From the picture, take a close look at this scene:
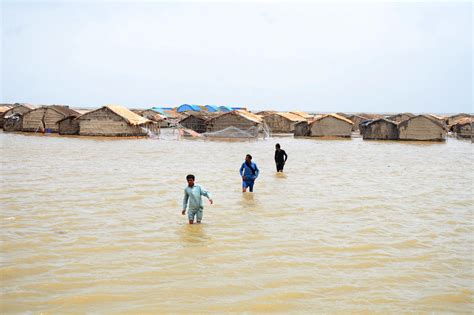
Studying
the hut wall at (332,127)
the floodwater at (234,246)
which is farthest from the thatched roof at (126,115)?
the floodwater at (234,246)

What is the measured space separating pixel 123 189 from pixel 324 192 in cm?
475

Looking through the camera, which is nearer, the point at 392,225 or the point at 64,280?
the point at 64,280

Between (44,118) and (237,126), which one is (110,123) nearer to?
(44,118)

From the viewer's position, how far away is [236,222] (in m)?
8.04

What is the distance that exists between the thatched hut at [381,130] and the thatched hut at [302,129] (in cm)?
415

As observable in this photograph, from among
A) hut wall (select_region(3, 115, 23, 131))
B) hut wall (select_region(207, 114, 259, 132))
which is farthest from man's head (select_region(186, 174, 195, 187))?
hut wall (select_region(3, 115, 23, 131))

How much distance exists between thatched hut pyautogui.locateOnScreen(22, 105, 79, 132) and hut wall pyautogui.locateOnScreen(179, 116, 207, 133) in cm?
772

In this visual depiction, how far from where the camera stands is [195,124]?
114 ft

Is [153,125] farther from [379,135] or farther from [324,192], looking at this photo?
[324,192]

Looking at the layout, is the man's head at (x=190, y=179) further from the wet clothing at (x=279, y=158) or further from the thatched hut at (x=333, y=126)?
the thatched hut at (x=333, y=126)

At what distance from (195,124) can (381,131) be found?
1312 centimetres

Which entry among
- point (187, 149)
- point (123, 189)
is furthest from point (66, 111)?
point (123, 189)

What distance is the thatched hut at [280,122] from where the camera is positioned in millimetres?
41531

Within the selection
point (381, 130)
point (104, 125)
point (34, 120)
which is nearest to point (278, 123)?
point (381, 130)
